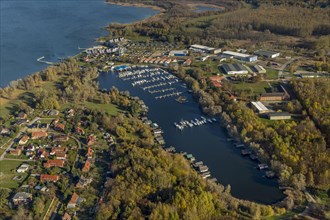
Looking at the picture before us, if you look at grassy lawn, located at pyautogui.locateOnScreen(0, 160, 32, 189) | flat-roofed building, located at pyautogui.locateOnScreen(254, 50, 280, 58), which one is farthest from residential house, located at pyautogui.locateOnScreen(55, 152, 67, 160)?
flat-roofed building, located at pyautogui.locateOnScreen(254, 50, 280, 58)

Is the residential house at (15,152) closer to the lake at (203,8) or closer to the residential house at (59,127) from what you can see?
the residential house at (59,127)

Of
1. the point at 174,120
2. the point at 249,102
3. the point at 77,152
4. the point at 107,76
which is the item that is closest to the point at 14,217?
the point at 77,152

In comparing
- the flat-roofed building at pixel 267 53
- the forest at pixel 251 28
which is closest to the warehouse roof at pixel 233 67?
the flat-roofed building at pixel 267 53

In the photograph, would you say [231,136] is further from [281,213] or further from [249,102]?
[281,213]

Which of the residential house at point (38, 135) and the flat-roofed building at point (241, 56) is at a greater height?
the flat-roofed building at point (241, 56)

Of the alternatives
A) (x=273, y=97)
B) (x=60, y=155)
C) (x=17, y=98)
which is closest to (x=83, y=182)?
(x=60, y=155)

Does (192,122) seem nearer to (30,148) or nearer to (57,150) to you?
(57,150)
